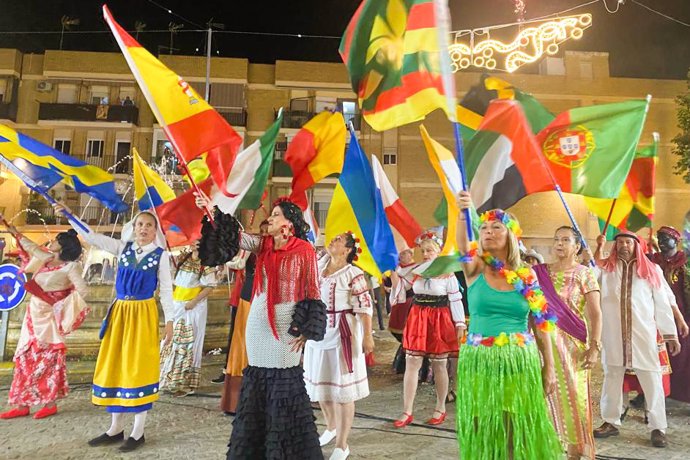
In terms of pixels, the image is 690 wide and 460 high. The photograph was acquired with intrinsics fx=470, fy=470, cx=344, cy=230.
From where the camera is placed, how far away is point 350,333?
4.41 m

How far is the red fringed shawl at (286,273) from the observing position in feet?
10.6

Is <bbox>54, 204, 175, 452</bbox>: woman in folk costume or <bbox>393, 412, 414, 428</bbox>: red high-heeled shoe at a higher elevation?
<bbox>54, 204, 175, 452</bbox>: woman in folk costume

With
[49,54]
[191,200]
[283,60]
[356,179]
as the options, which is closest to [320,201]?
[283,60]

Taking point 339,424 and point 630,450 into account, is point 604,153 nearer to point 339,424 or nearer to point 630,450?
point 630,450

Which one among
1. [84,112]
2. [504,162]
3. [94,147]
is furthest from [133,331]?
[94,147]

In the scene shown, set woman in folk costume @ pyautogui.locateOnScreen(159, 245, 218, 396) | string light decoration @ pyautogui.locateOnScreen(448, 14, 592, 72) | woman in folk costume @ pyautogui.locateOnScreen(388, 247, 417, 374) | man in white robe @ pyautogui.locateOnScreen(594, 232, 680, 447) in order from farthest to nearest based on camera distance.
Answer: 1. string light decoration @ pyautogui.locateOnScreen(448, 14, 592, 72)
2. woman in folk costume @ pyautogui.locateOnScreen(388, 247, 417, 374)
3. woman in folk costume @ pyautogui.locateOnScreen(159, 245, 218, 396)
4. man in white robe @ pyautogui.locateOnScreen(594, 232, 680, 447)

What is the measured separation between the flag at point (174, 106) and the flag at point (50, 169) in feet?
7.49

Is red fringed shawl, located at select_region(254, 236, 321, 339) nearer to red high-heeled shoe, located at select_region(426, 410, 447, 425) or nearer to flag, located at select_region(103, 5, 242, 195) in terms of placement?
flag, located at select_region(103, 5, 242, 195)

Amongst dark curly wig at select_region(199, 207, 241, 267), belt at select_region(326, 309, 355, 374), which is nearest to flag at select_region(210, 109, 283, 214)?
dark curly wig at select_region(199, 207, 241, 267)

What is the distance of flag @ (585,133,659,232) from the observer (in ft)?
17.0

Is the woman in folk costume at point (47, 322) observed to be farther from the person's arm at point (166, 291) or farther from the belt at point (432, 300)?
the belt at point (432, 300)

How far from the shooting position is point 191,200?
4.09 m

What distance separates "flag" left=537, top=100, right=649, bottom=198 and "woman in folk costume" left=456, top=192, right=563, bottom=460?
1779mm

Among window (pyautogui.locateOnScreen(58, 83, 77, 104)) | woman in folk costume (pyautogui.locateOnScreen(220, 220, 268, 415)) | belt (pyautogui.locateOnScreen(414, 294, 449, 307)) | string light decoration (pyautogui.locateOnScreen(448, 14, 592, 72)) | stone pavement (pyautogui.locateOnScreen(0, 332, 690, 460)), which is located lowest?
stone pavement (pyautogui.locateOnScreen(0, 332, 690, 460))
